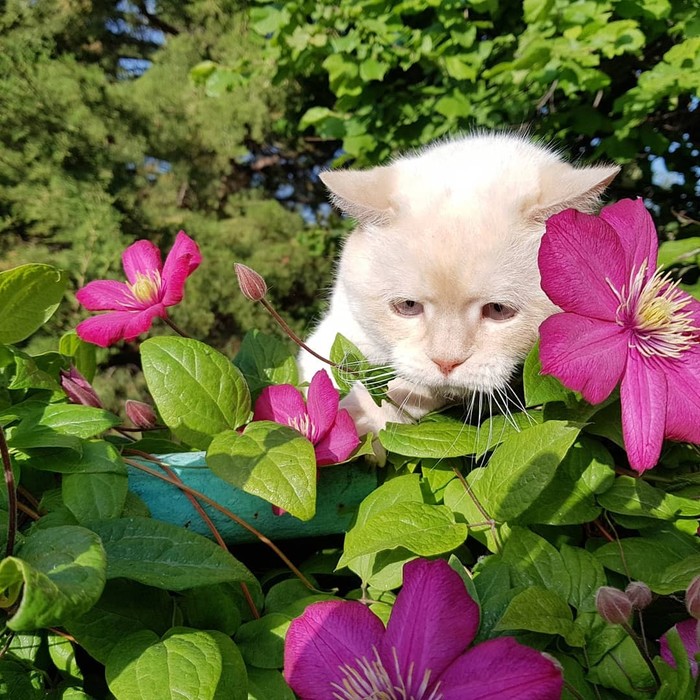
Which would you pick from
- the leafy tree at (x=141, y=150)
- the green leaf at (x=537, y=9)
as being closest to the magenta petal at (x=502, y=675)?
the green leaf at (x=537, y=9)

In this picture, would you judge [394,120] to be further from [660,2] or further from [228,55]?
[228,55]

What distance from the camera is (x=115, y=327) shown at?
2.34 ft

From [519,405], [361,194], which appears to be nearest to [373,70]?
[361,194]

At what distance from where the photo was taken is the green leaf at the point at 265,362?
31.0 inches

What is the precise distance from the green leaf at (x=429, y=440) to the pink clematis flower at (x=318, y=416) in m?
0.04

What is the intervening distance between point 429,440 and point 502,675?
24 centimetres

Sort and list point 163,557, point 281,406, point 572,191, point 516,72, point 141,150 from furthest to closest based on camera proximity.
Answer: point 141,150, point 516,72, point 572,191, point 281,406, point 163,557

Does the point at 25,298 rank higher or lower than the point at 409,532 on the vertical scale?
higher

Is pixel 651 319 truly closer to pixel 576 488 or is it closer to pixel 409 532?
pixel 576 488

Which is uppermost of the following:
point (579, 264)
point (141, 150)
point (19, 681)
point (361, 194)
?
point (579, 264)

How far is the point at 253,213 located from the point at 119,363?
1.67 meters

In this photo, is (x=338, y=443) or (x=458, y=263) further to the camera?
(x=458, y=263)

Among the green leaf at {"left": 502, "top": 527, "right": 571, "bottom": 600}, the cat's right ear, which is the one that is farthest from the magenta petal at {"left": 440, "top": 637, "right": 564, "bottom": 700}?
the cat's right ear

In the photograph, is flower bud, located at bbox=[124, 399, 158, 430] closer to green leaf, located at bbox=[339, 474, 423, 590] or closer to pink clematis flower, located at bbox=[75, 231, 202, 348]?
pink clematis flower, located at bbox=[75, 231, 202, 348]
